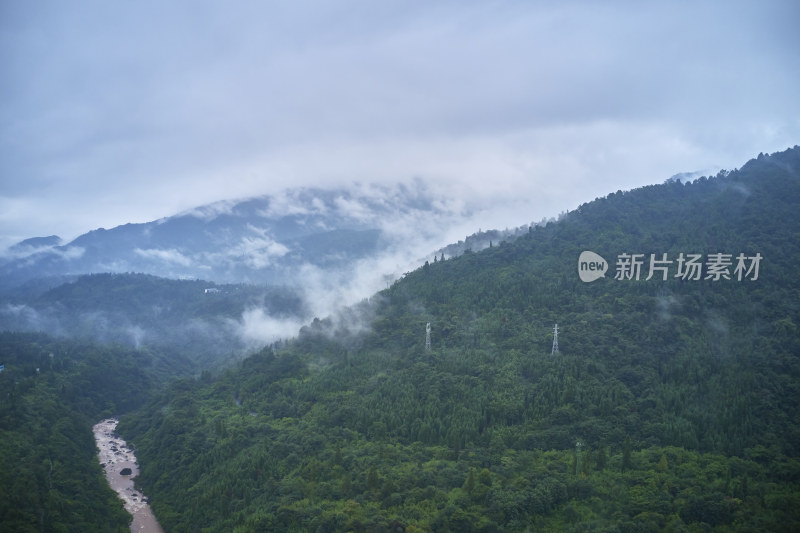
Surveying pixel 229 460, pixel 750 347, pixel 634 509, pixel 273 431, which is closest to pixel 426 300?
pixel 273 431

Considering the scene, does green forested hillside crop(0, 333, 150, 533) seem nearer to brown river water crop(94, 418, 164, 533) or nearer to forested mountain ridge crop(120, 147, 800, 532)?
brown river water crop(94, 418, 164, 533)

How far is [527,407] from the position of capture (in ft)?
187

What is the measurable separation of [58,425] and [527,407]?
58.2 m

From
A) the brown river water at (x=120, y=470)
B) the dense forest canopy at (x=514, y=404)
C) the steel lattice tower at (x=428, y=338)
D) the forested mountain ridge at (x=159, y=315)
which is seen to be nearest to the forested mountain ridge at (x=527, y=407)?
the dense forest canopy at (x=514, y=404)

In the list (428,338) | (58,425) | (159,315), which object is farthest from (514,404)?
(159,315)

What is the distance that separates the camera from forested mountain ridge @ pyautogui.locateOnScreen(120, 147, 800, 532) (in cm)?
4328

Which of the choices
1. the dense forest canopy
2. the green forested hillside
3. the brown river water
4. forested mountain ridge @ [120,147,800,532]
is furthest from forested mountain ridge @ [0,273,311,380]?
forested mountain ridge @ [120,147,800,532]

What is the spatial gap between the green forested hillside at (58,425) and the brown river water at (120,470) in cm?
165

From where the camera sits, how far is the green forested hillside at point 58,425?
1983 inches

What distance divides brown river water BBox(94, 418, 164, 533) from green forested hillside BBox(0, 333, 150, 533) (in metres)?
1.65

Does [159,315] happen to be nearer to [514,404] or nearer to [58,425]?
[58,425]

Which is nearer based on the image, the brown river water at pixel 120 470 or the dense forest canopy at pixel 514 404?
the dense forest canopy at pixel 514 404

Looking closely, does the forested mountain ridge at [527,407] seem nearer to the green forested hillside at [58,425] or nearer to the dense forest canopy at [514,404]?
the dense forest canopy at [514,404]

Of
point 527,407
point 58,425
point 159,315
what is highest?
point 159,315
